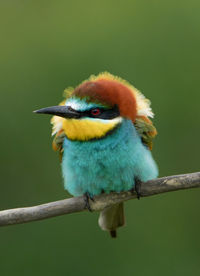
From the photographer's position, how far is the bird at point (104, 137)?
9.83ft

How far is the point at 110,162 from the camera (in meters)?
3.12

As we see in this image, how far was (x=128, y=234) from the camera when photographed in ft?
14.5

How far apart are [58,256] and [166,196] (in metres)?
0.91

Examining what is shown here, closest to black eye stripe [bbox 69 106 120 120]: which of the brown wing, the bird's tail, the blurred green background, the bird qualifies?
the bird

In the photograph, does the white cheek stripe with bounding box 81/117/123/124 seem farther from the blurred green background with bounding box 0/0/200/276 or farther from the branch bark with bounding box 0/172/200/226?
the blurred green background with bounding box 0/0/200/276

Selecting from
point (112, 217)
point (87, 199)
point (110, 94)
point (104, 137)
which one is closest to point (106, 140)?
point (104, 137)

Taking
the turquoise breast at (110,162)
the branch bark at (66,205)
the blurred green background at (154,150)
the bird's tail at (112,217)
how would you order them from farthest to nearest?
the blurred green background at (154,150) → the bird's tail at (112,217) → the turquoise breast at (110,162) → the branch bark at (66,205)

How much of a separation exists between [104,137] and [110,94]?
0.74 feet

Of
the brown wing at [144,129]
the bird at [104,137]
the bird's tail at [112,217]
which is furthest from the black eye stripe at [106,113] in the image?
the bird's tail at [112,217]

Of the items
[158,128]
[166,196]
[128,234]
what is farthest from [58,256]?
[158,128]

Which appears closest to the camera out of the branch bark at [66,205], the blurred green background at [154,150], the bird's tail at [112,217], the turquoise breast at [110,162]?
the branch bark at [66,205]

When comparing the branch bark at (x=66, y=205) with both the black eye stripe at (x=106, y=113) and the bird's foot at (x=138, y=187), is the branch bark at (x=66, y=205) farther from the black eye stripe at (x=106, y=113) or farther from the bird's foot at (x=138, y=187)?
the black eye stripe at (x=106, y=113)

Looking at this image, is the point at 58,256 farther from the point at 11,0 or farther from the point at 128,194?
the point at 11,0

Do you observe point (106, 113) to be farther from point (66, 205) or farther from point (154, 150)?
point (154, 150)
